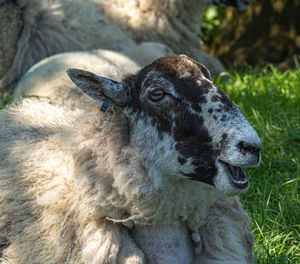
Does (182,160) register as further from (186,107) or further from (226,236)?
(226,236)

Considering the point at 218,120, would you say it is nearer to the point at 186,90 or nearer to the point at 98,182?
the point at 186,90

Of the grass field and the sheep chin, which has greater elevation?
the sheep chin

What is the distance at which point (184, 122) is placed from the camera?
2398mm

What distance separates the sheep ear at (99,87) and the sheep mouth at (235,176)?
58 centimetres

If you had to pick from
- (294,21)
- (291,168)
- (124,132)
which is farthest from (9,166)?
(294,21)

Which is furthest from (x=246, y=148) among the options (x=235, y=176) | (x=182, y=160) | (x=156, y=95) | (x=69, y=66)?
(x=69, y=66)

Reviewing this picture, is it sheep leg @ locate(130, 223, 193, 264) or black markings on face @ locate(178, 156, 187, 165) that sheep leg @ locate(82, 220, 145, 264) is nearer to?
sheep leg @ locate(130, 223, 193, 264)

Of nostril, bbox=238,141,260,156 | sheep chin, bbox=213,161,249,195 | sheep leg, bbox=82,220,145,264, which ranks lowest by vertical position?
sheep leg, bbox=82,220,145,264

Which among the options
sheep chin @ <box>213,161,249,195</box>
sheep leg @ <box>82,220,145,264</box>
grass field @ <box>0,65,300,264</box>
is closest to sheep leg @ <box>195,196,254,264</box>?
grass field @ <box>0,65,300,264</box>

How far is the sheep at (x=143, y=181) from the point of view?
235cm

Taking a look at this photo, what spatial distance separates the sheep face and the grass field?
0.88 meters

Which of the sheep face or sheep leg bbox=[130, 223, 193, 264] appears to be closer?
the sheep face

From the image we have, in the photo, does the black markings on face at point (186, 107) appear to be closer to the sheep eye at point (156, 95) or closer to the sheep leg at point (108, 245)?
the sheep eye at point (156, 95)

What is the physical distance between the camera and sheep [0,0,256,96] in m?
5.39
